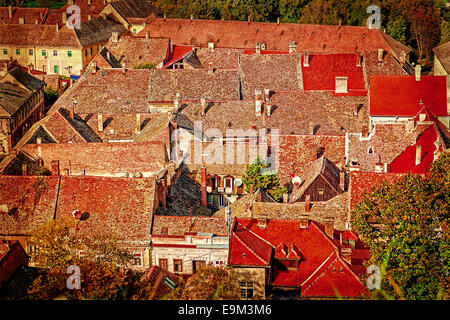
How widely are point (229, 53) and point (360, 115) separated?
28.1 meters

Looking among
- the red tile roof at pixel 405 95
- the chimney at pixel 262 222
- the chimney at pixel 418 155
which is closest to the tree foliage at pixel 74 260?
the chimney at pixel 262 222

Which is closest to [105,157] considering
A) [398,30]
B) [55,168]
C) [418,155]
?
[55,168]

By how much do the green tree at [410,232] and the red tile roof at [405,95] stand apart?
24.0 metres

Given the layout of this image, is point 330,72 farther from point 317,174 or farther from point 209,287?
point 209,287

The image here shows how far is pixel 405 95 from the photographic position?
196ft

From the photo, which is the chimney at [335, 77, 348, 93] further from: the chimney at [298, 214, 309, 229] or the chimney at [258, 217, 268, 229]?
the chimney at [258, 217, 268, 229]

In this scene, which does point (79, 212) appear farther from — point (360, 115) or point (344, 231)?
point (360, 115)

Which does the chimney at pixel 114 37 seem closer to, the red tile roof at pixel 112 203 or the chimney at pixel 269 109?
the chimney at pixel 269 109

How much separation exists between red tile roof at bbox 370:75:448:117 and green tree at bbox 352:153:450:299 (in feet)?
78.7

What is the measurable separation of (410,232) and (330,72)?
41.6 meters

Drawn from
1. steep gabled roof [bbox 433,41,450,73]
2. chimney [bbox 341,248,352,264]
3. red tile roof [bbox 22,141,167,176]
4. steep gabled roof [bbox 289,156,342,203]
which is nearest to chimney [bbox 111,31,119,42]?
red tile roof [bbox 22,141,167,176]

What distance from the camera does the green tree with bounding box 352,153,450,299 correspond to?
29.5 metres

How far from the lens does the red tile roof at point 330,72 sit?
2702 inches

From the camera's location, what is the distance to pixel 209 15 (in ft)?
347
